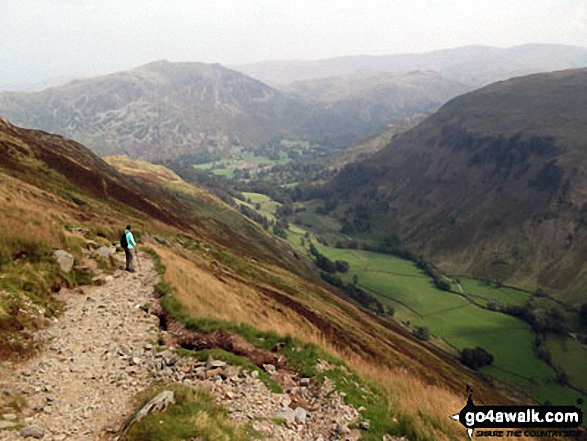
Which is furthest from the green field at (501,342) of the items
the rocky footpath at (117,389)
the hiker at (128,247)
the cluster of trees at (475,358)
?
the rocky footpath at (117,389)

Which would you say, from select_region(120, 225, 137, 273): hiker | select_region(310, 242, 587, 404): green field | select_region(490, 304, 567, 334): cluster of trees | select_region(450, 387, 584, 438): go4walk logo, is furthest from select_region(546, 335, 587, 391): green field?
select_region(120, 225, 137, 273): hiker

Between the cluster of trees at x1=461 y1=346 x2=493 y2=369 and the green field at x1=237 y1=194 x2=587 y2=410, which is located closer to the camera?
the green field at x1=237 y1=194 x2=587 y2=410

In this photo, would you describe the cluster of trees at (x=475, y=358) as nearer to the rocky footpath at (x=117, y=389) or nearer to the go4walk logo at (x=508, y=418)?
the go4walk logo at (x=508, y=418)

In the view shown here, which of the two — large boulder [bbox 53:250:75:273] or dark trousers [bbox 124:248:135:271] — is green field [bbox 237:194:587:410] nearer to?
dark trousers [bbox 124:248:135:271]

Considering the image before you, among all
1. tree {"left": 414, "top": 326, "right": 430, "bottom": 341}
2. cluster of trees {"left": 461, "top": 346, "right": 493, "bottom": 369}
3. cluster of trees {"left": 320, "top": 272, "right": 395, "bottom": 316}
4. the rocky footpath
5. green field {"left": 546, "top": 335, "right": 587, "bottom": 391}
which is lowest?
green field {"left": 546, "top": 335, "right": 587, "bottom": 391}

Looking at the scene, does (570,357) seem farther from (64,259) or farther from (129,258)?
(64,259)

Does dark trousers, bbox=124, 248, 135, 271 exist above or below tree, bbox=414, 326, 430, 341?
above

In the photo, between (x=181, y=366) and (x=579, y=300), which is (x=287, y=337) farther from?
(x=579, y=300)

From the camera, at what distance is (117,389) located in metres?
16.3

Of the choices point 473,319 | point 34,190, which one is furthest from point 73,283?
point 473,319

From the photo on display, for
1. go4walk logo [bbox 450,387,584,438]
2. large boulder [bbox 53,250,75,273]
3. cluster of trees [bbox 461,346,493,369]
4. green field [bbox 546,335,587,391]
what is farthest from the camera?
green field [bbox 546,335,587,391]

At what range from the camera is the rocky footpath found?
46.4 ft

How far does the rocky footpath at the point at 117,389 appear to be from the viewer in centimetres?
1415

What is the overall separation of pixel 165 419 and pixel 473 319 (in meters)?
194
